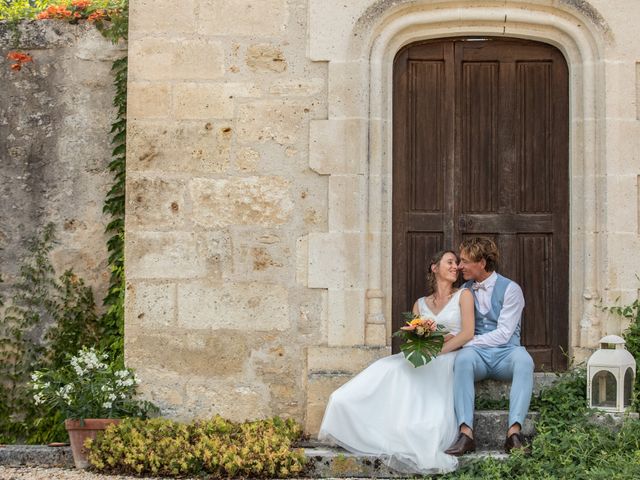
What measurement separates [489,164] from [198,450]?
9.04 ft

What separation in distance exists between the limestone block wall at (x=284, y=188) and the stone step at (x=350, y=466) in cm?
72

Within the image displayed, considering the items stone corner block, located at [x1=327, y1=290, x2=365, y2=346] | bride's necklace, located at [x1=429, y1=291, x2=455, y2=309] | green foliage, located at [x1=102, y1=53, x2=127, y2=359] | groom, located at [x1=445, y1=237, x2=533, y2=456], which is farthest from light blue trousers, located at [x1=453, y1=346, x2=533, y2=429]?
green foliage, located at [x1=102, y1=53, x2=127, y2=359]

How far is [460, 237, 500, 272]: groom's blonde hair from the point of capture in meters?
6.67

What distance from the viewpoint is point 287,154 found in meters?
6.85

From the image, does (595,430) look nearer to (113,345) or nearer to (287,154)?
(287,154)

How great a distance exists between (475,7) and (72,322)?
11.8 ft

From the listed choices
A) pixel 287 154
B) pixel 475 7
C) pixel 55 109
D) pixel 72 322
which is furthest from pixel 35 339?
pixel 475 7

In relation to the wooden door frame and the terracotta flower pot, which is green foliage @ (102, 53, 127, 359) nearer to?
the terracotta flower pot

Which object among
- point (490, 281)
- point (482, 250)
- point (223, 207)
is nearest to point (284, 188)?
point (223, 207)

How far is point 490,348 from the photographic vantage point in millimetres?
6555

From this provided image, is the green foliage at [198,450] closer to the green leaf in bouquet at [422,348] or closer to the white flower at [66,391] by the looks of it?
the white flower at [66,391]

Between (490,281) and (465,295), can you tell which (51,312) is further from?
(490,281)

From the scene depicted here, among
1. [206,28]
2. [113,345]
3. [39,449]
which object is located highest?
[206,28]

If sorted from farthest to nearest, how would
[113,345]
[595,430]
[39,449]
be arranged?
[113,345], [39,449], [595,430]
